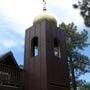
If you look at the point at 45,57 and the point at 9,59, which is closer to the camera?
the point at 45,57

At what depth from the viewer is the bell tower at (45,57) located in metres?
Result: 15.9

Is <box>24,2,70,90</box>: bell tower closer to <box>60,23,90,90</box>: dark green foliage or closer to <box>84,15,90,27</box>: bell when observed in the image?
<box>84,15,90,27</box>: bell

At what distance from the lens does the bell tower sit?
15938mm

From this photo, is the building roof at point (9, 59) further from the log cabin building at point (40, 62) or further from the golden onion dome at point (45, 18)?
the golden onion dome at point (45, 18)

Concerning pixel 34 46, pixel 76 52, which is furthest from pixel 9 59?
pixel 76 52

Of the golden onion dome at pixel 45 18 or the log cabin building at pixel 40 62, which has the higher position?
the golden onion dome at pixel 45 18

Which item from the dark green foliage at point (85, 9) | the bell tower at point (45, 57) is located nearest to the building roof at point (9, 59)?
the bell tower at point (45, 57)

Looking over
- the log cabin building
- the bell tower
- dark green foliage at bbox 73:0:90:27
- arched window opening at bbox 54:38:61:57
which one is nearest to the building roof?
the log cabin building

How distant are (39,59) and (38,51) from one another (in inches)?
25.5

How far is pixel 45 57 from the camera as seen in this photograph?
52.8 ft

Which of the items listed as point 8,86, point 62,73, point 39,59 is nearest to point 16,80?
point 8,86

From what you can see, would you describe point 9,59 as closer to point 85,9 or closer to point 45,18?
point 45,18

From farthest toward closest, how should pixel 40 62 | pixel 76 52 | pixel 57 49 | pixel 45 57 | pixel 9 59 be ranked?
1. pixel 76 52
2. pixel 57 49
3. pixel 9 59
4. pixel 40 62
5. pixel 45 57

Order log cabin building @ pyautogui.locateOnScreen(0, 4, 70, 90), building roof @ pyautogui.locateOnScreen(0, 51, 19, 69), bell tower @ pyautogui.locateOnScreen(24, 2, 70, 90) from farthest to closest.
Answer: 1. building roof @ pyautogui.locateOnScreen(0, 51, 19, 69)
2. bell tower @ pyautogui.locateOnScreen(24, 2, 70, 90)
3. log cabin building @ pyautogui.locateOnScreen(0, 4, 70, 90)
